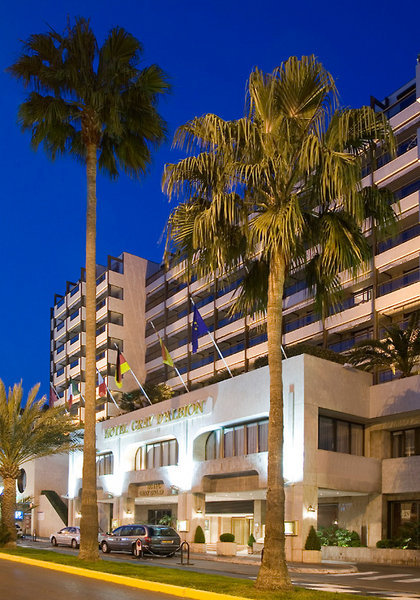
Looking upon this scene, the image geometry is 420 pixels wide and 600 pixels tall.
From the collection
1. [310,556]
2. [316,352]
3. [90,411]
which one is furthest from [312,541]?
[90,411]

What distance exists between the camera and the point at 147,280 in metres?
85.9

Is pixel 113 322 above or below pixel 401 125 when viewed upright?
below

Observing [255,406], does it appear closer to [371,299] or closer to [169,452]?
[169,452]

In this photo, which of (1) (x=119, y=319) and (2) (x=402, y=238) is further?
(1) (x=119, y=319)

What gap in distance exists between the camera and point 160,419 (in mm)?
48031

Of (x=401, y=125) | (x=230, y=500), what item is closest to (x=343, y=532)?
(x=230, y=500)

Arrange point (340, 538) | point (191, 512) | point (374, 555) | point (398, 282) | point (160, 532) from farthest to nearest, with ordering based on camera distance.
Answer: point (398, 282)
point (191, 512)
point (340, 538)
point (160, 532)
point (374, 555)

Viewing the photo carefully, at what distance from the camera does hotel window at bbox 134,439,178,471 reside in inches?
1905

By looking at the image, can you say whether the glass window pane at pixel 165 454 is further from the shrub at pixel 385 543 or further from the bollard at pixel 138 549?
the shrub at pixel 385 543

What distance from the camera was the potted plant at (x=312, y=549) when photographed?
104 ft

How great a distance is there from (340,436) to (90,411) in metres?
17.5

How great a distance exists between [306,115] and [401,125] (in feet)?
A: 116

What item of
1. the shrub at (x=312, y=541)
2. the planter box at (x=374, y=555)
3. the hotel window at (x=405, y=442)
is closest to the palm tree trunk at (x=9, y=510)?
the shrub at (x=312, y=541)

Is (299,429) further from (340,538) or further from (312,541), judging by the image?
(340,538)
